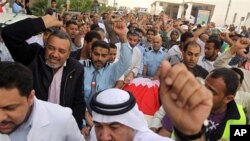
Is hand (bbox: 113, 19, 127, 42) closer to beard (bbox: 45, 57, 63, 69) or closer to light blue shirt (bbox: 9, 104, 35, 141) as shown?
beard (bbox: 45, 57, 63, 69)

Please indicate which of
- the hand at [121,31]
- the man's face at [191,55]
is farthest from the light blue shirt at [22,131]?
the man's face at [191,55]

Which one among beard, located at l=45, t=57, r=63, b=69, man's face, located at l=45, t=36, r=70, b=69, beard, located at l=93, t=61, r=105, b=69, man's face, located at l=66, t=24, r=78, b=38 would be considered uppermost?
man's face, located at l=45, t=36, r=70, b=69

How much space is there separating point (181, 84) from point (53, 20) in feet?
7.10

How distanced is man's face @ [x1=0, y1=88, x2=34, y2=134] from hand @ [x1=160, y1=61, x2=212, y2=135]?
99 centimetres

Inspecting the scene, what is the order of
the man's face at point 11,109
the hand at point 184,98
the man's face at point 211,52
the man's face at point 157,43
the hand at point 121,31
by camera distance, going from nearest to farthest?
the hand at point 184,98
the man's face at point 11,109
the hand at point 121,31
the man's face at point 211,52
the man's face at point 157,43

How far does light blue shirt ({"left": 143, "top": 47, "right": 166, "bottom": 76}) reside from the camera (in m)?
6.55

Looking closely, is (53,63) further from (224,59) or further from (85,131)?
(224,59)

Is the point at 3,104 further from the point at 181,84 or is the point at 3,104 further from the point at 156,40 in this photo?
the point at 156,40

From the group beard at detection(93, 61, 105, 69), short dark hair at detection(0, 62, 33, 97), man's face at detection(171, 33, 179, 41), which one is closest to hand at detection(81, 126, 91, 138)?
beard at detection(93, 61, 105, 69)

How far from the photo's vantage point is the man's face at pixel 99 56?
4.06 meters

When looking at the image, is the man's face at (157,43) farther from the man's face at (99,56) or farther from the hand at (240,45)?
the man's face at (99,56)

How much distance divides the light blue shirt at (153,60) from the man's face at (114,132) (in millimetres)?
4324

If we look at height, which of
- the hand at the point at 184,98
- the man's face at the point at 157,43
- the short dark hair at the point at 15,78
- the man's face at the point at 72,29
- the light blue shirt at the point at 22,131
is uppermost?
the hand at the point at 184,98

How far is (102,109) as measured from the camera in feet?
7.18
